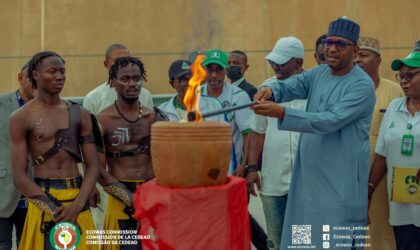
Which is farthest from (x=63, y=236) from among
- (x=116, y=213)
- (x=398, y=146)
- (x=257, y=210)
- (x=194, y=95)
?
(x=257, y=210)

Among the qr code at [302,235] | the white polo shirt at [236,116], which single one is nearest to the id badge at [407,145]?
the qr code at [302,235]

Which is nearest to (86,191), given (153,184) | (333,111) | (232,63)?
(153,184)

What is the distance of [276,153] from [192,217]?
94.8 inches

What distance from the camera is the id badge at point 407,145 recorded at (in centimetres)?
547

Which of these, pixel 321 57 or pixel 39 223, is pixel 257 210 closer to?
pixel 321 57

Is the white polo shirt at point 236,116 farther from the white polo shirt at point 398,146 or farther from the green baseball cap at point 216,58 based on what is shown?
the white polo shirt at point 398,146

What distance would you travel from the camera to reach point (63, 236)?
495cm

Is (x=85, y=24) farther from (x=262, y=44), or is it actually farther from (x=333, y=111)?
(x=333, y=111)

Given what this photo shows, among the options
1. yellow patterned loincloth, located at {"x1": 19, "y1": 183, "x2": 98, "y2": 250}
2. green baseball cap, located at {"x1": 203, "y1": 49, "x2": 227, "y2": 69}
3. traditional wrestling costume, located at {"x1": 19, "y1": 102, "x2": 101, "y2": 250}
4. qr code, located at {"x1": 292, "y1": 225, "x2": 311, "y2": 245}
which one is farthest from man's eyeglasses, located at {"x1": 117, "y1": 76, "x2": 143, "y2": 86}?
qr code, located at {"x1": 292, "y1": 225, "x2": 311, "y2": 245}

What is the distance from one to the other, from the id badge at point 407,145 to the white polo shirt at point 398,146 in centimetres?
2

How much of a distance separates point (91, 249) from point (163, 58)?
8826 mm

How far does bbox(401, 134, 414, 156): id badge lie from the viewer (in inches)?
215

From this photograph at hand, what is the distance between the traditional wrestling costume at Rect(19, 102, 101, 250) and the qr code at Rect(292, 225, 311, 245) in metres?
1.35

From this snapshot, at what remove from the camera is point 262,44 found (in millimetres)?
13727
